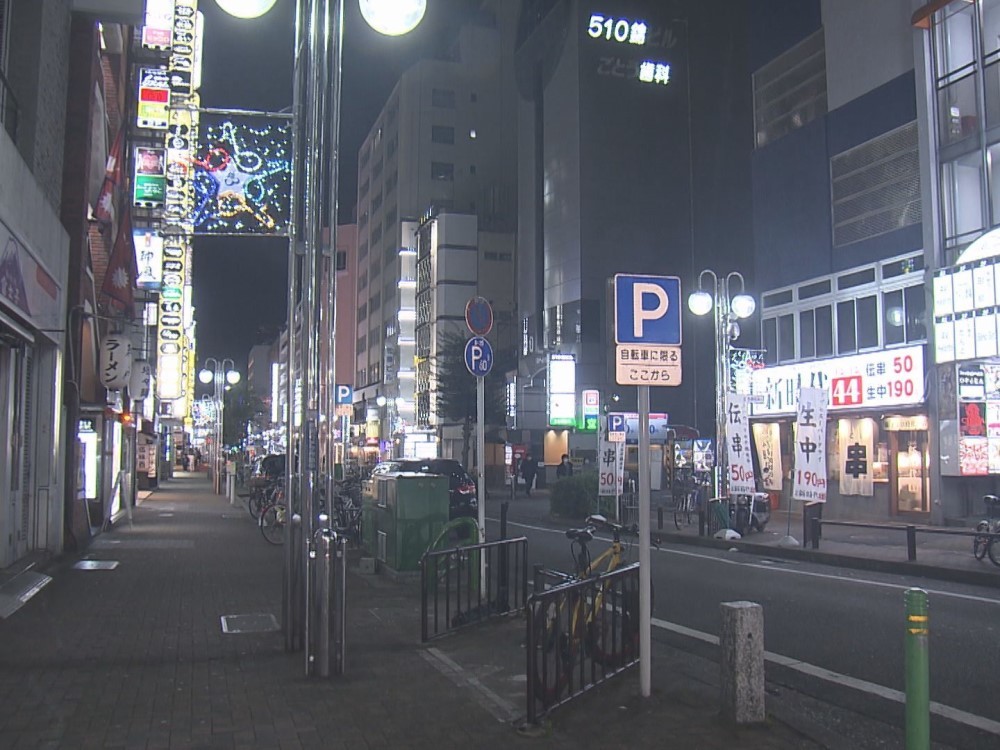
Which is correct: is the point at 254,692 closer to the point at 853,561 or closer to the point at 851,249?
the point at 853,561

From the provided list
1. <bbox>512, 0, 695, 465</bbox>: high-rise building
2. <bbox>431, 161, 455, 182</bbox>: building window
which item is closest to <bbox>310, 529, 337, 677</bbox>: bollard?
<bbox>512, 0, 695, 465</bbox>: high-rise building

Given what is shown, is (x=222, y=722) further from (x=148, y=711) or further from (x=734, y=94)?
(x=734, y=94)

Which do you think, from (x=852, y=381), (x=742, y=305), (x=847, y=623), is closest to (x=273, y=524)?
(x=847, y=623)

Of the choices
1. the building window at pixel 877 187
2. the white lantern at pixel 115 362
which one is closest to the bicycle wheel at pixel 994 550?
the building window at pixel 877 187

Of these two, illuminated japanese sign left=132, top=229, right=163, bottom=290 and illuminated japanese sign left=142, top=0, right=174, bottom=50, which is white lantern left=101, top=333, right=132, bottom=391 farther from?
illuminated japanese sign left=132, top=229, right=163, bottom=290

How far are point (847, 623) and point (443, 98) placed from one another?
86657 mm

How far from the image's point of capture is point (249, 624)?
966cm

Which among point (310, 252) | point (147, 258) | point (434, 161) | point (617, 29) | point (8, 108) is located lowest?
point (310, 252)

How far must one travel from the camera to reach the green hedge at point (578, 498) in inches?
1011

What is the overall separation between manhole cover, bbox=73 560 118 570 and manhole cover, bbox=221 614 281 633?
5252 millimetres

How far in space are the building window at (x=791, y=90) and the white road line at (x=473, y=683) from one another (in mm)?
24927

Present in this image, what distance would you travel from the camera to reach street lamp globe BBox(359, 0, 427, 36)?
756 cm

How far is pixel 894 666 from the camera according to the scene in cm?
839

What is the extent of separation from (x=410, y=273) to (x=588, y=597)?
82.4 metres
